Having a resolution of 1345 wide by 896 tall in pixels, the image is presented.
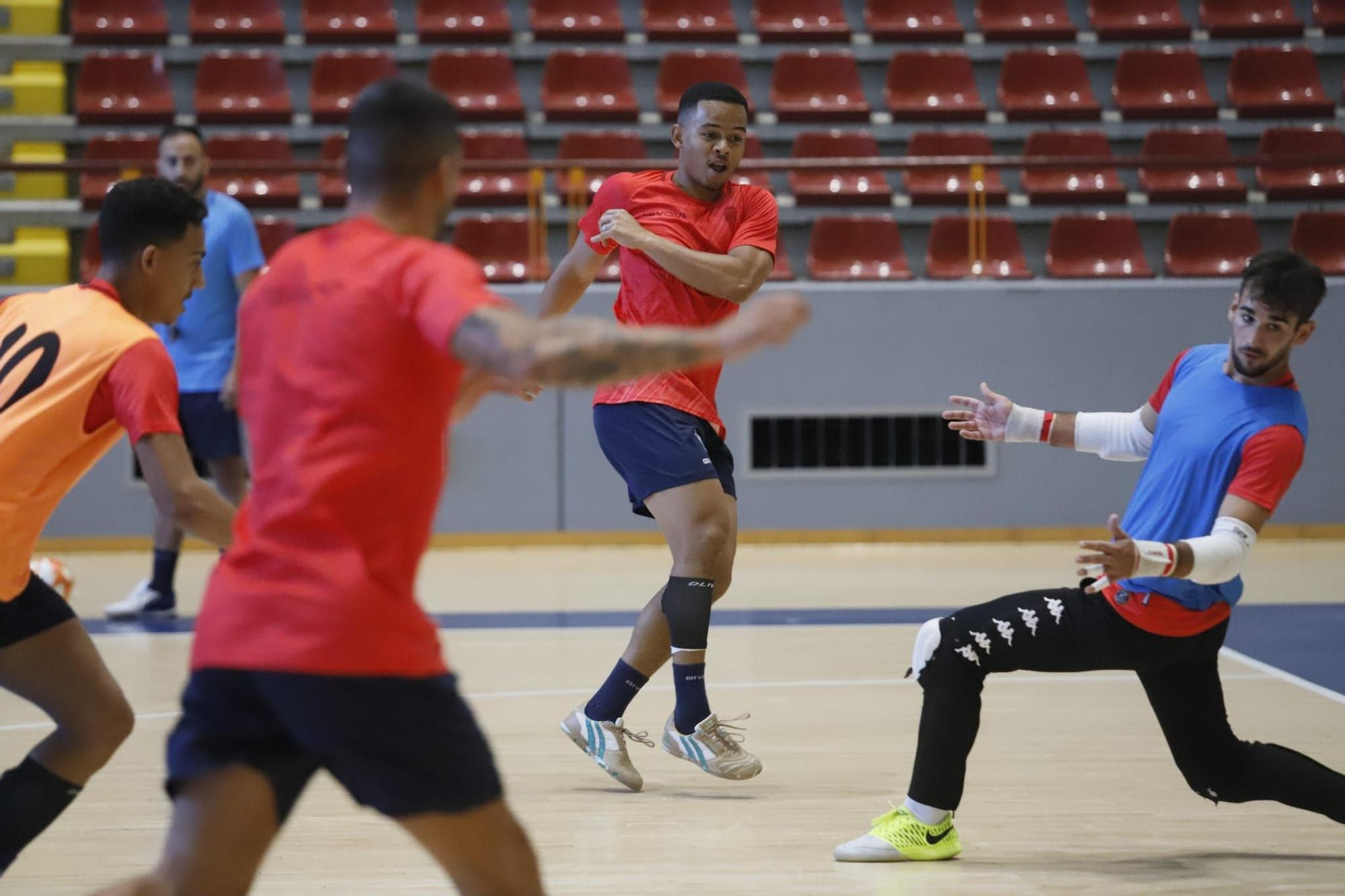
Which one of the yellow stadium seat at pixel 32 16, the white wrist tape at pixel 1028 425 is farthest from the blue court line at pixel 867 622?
the yellow stadium seat at pixel 32 16


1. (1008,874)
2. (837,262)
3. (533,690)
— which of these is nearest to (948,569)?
(837,262)

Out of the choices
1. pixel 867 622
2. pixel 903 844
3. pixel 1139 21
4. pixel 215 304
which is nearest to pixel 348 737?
pixel 903 844

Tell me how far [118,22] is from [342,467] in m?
11.5

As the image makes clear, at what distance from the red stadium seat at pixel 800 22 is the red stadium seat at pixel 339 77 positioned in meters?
2.93

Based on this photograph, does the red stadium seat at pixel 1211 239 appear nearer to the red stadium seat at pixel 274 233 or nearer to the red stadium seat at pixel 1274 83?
the red stadium seat at pixel 1274 83

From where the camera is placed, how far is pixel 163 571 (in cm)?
721

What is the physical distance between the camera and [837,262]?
10680 mm

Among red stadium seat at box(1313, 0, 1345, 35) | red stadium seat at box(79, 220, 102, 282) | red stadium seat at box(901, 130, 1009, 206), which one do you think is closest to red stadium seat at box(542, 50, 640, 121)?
red stadium seat at box(901, 130, 1009, 206)

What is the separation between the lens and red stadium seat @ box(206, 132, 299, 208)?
1118 cm

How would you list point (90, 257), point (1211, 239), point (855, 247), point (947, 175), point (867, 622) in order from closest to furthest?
point (867, 622) → point (90, 257) → point (855, 247) → point (1211, 239) → point (947, 175)

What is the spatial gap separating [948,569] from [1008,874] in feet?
17.9

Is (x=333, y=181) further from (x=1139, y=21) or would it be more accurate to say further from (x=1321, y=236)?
(x=1321, y=236)

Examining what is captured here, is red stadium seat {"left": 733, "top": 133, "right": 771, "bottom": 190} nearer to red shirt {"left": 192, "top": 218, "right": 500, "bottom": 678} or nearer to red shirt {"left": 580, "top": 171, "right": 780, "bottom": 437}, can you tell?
red shirt {"left": 580, "top": 171, "right": 780, "bottom": 437}

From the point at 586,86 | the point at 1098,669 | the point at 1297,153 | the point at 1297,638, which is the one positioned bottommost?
A: the point at 1297,638
